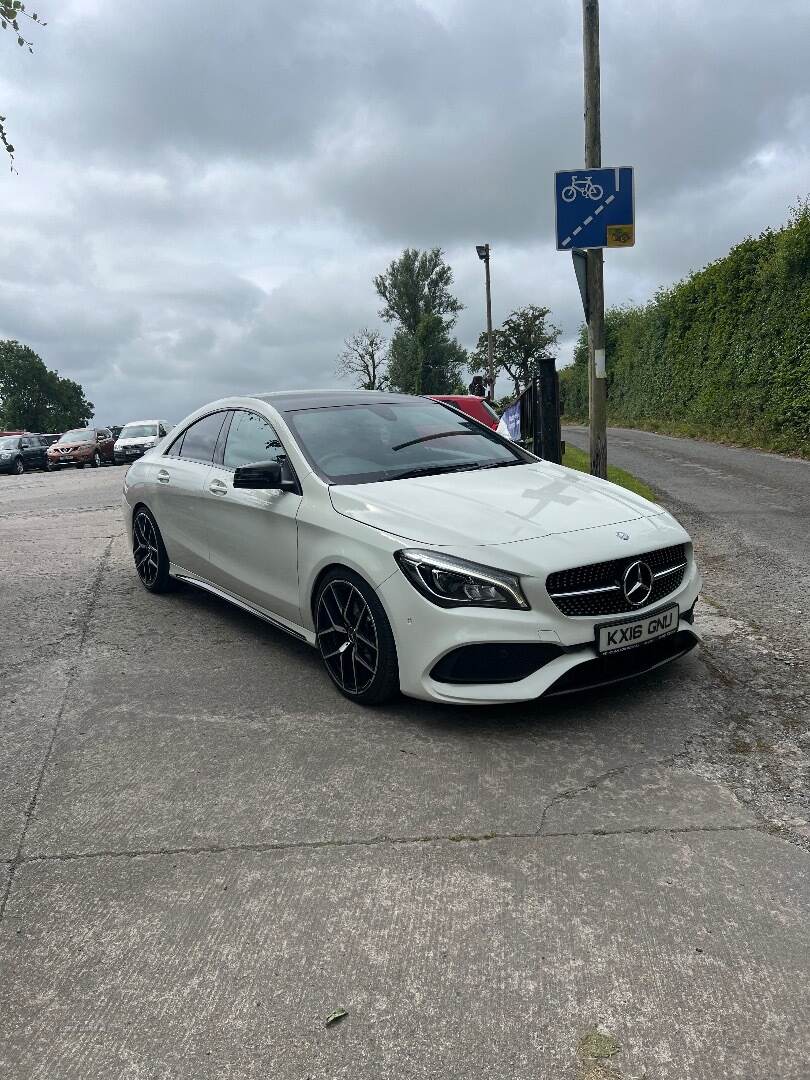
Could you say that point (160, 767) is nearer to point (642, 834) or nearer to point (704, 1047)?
point (642, 834)

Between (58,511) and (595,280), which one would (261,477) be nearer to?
(595,280)

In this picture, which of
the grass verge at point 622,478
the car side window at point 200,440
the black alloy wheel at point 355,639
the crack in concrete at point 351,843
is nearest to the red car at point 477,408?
→ the grass verge at point 622,478

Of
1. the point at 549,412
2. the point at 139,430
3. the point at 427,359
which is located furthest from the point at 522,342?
the point at 549,412

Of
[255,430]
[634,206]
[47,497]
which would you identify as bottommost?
[47,497]

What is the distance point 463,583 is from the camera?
3.90 metres

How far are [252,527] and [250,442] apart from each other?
0.61 m

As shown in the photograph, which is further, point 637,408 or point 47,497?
point 637,408

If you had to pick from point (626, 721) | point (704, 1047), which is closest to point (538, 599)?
point (626, 721)

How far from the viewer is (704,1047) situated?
214 cm

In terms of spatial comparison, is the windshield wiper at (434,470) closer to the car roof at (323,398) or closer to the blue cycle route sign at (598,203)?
the car roof at (323,398)

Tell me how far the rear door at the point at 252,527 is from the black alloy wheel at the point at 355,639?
0.35 m

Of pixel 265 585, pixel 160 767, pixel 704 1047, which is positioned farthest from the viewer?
pixel 265 585

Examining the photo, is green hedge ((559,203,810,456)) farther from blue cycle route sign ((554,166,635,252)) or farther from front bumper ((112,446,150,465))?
front bumper ((112,446,150,465))

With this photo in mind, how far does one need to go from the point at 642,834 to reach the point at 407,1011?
3.79ft
